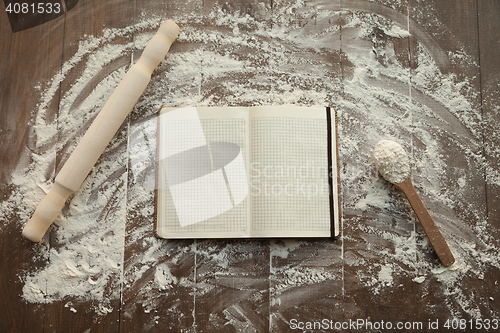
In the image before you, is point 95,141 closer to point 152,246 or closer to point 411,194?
point 152,246

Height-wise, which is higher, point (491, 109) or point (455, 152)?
point (491, 109)

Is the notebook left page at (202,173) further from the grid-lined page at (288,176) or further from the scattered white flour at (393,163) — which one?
the scattered white flour at (393,163)

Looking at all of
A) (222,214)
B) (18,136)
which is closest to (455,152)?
(222,214)

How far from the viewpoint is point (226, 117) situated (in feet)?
2.58

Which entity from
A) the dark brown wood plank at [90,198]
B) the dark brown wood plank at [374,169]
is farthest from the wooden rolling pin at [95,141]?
the dark brown wood plank at [374,169]

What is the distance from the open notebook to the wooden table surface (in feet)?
0.13

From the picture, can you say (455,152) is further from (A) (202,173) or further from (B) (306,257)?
(A) (202,173)

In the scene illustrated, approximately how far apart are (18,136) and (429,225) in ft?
3.42

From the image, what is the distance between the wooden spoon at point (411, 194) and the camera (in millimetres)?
766

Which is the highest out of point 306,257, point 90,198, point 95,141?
point 95,141

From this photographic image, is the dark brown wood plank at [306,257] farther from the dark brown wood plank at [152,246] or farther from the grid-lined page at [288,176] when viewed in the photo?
the dark brown wood plank at [152,246]

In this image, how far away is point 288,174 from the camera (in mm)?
767

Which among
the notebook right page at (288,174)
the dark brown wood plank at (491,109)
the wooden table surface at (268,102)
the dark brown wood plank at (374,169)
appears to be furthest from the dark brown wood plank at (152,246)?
the dark brown wood plank at (491,109)

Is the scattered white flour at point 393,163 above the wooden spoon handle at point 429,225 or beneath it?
above
